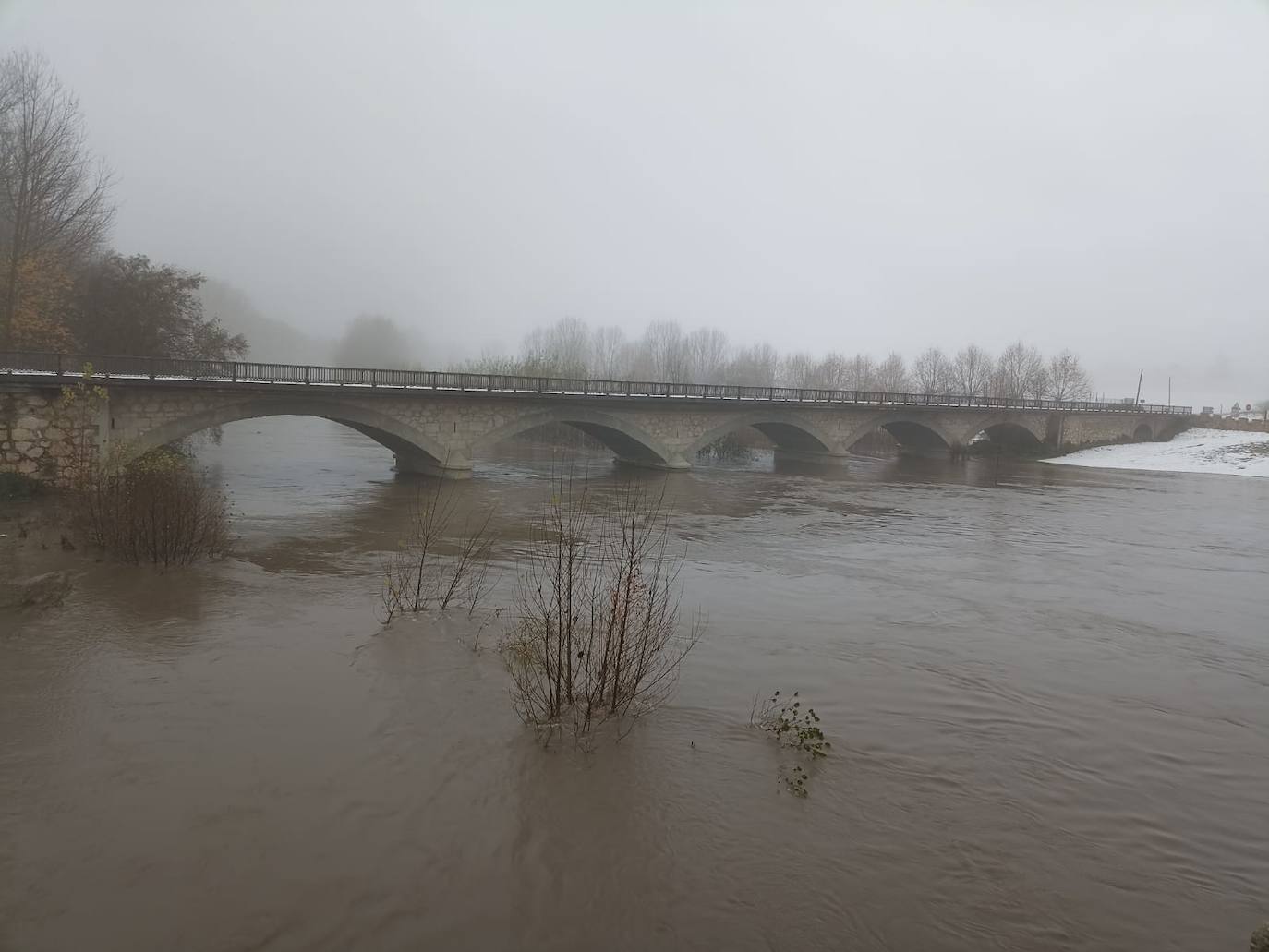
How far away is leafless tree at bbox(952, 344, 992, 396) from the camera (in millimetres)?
98562

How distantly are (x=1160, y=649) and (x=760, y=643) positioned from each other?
702 centimetres

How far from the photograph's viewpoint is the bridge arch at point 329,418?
22516mm

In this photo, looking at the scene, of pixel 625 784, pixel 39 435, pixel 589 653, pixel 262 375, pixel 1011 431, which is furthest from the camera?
pixel 1011 431

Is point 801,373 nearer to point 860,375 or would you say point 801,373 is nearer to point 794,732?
point 860,375

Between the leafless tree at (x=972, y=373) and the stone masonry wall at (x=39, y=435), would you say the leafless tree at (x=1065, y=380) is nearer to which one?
the leafless tree at (x=972, y=373)

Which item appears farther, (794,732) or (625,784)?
(794,732)

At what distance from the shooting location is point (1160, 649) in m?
11.9

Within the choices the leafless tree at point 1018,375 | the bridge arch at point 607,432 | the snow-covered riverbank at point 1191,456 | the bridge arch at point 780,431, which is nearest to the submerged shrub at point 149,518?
the bridge arch at point 607,432

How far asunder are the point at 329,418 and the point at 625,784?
84.5ft

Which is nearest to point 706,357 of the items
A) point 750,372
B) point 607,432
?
point 750,372

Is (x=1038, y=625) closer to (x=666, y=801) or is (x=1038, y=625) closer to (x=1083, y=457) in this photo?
(x=666, y=801)

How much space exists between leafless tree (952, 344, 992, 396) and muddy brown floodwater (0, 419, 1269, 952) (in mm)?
93306

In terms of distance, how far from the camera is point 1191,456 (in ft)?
199

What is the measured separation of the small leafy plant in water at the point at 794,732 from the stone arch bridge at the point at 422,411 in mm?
15555
